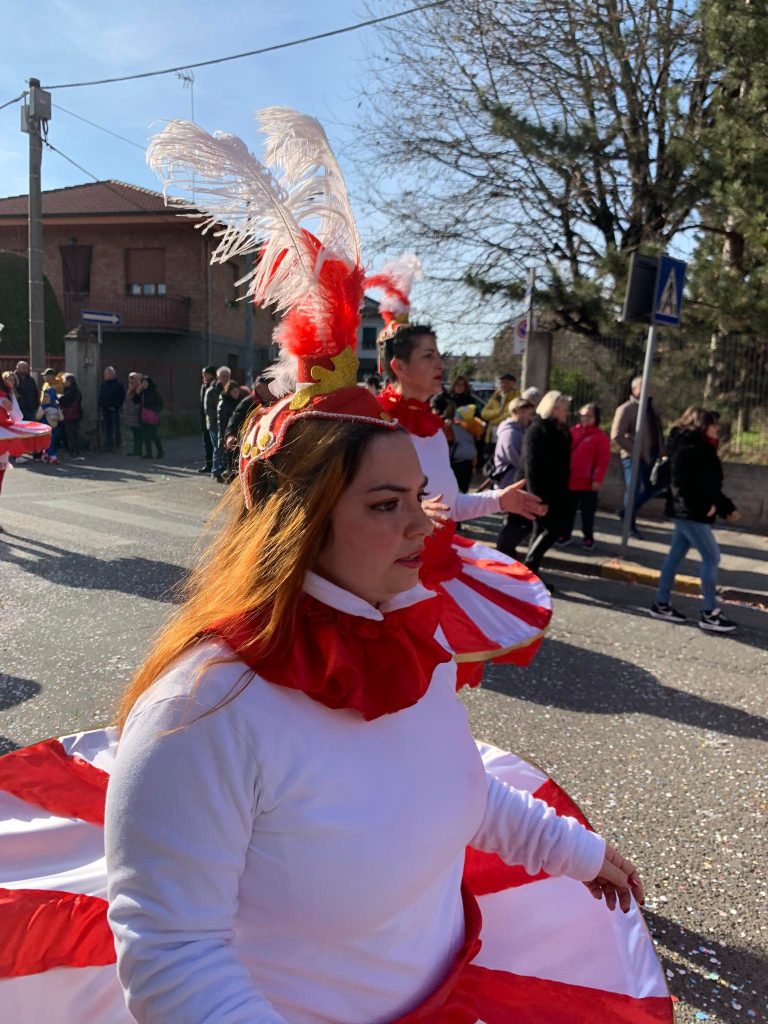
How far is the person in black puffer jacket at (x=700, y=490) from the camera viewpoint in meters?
6.10

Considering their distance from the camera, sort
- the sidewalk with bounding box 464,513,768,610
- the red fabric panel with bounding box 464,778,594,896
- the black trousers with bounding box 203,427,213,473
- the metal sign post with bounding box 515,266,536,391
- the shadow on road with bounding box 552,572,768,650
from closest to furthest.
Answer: the red fabric panel with bounding box 464,778,594,896 < the shadow on road with bounding box 552,572,768,650 < the sidewalk with bounding box 464,513,768,610 < the metal sign post with bounding box 515,266,536,391 < the black trousers with bounding box 203,427,213,473

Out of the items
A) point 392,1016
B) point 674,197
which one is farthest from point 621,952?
point 674,197

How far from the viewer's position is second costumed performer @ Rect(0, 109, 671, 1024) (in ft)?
3.76

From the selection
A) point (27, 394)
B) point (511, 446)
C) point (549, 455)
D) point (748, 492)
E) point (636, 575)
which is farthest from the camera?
point (27, 394)

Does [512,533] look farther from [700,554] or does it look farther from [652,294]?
[652,294]

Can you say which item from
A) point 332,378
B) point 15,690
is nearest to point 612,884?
point 332,378

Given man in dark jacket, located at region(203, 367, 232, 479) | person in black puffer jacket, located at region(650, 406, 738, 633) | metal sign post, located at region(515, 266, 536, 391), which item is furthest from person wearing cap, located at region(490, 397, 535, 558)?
man in dark jacket, located at region(203, 367, 232, 479)

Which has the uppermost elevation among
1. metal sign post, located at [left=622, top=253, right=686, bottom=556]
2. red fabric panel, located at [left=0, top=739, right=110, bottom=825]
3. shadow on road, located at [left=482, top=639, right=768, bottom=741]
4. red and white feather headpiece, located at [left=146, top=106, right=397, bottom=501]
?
metal sign post, located at [left=622, top=253, right=686, bottom=556]

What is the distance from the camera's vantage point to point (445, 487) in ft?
11.7

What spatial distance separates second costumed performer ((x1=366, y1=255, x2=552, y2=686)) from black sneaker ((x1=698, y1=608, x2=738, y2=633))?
A: 2980mm

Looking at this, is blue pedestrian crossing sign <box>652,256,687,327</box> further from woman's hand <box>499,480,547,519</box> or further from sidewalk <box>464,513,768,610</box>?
woman's hand <box>499,480,547,519</box>

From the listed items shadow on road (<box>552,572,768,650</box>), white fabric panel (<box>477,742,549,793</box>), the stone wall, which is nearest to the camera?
white fabric panel (<box>477,742,549,793</box>)

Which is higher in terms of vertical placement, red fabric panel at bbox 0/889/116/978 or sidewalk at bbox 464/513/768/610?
red fabric panel at bbox 0/889/116/978

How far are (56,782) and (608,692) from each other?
146 inches
